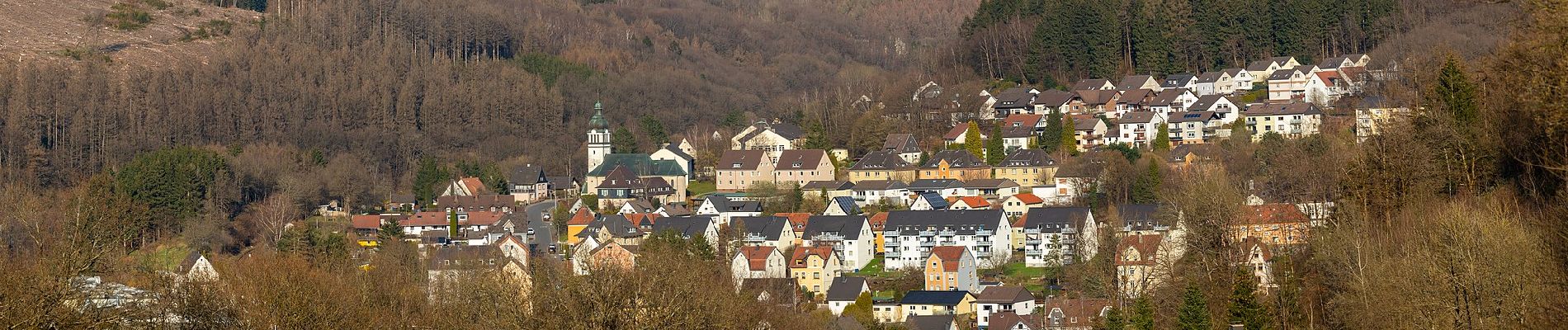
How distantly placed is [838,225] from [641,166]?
17.2 meters

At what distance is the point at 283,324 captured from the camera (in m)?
31.3

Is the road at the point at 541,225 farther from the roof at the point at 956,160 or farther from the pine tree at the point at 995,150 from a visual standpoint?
the pine tree at the point at 995,150

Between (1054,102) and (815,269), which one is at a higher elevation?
(1054,102)

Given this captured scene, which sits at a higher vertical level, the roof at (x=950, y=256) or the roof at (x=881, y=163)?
the roof at (x=881, y=163)

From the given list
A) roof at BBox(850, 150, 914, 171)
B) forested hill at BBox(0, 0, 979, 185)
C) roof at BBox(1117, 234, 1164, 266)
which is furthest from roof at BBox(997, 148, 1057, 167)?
forested hill at BBox(0, 0, 979, 185)

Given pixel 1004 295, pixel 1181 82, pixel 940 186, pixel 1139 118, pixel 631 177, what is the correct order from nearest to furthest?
pixel 1004 295 < pixel 940 186 < pixel 1139 118 < pixel 631 177 < pixel 1181 82

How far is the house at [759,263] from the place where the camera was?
180 ft

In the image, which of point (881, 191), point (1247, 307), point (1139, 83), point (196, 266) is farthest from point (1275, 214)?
point (1139, 83)

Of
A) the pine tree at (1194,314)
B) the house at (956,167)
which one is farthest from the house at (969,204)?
the pine tree at (1194,314)

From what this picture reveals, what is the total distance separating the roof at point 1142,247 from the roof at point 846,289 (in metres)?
6.81

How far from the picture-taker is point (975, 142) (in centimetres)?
6806

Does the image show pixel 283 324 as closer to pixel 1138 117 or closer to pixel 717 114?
pixel 1138 117

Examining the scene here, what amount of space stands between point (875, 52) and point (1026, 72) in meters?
58.6

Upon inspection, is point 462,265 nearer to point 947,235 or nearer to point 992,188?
point 947,235
